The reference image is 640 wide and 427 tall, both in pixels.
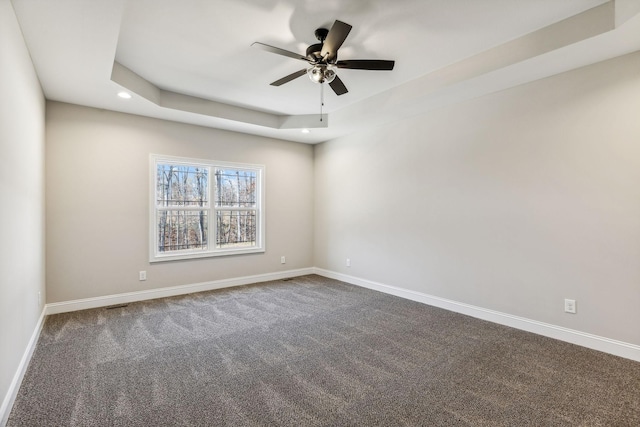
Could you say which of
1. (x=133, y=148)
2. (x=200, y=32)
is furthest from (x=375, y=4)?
(x=133, y=148)

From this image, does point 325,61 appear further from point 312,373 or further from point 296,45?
point 312,373

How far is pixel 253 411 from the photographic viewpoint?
194 cm

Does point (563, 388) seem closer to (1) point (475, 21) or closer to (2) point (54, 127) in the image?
(1) point (475, 21)

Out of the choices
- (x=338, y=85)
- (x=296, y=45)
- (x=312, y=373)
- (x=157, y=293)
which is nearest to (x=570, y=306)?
(x=312, y=373)

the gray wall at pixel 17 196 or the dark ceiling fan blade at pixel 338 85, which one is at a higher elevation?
the dark ceiling fan blade at pixel 338 85

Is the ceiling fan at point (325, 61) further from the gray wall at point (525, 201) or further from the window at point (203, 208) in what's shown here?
the window at point (203, 208)

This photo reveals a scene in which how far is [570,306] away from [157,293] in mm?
4858

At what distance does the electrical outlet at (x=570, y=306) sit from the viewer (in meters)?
2.94

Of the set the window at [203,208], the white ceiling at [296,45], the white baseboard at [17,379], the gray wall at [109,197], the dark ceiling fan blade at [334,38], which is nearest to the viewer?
the white baseboard at [17,379]

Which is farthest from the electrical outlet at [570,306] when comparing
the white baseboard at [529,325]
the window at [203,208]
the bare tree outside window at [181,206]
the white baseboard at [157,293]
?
the bare tree outside window at [181,206]

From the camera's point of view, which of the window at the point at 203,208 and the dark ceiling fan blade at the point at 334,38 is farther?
the window at the point at 203,208

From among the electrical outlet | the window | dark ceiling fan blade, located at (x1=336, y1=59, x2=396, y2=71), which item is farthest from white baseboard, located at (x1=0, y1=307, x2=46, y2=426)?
the electrical outlet

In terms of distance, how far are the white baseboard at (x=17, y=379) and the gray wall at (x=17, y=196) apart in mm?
48

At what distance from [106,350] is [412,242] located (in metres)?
3.63
